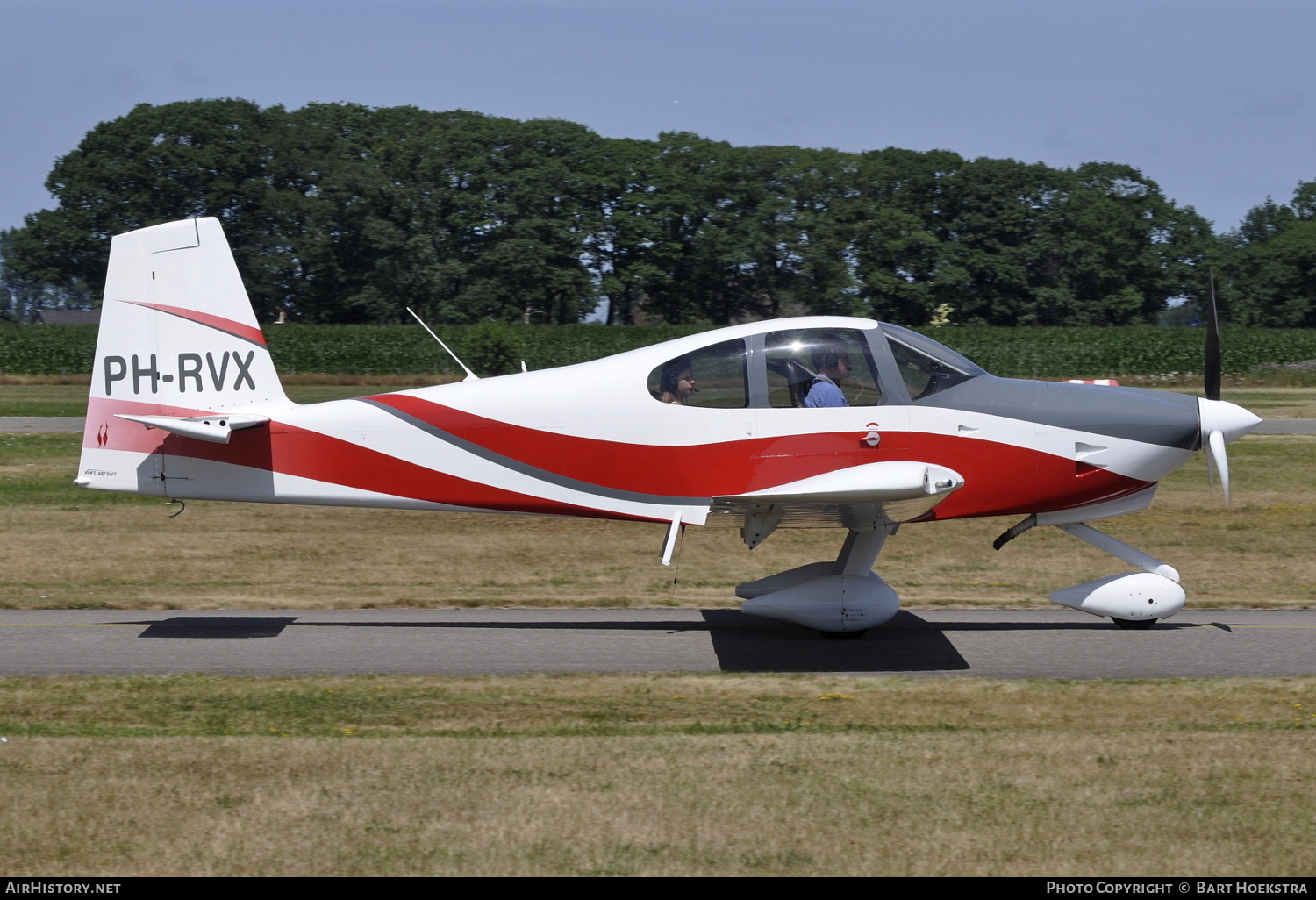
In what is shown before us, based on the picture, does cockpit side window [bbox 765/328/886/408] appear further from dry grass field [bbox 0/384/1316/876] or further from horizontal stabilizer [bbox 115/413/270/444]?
horizontal stabilizer [bbox 115/413/270/444]

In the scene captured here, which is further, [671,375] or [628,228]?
[628,228]

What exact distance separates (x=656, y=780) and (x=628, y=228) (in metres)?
60.0

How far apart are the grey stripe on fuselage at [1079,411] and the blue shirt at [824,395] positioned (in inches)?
22.9

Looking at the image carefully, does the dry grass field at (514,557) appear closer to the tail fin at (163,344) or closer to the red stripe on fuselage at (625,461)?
the red stripe on fuselage at (625,461)

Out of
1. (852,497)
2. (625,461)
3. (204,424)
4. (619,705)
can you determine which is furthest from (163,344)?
(852,497)

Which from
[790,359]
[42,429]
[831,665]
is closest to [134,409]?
[790,359]

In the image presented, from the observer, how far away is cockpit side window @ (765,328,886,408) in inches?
340

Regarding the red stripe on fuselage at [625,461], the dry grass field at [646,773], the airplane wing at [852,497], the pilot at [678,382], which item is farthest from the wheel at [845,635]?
the pilot at [678,382]

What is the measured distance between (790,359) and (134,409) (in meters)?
4.91

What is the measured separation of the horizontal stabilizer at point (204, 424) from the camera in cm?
877

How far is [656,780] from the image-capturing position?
548cm

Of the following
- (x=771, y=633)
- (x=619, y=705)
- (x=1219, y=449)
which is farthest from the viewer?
(x=771, y=633)

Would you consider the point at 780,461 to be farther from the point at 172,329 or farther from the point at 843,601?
the point at 172,329

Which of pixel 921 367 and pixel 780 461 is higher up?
pixel 921 367
